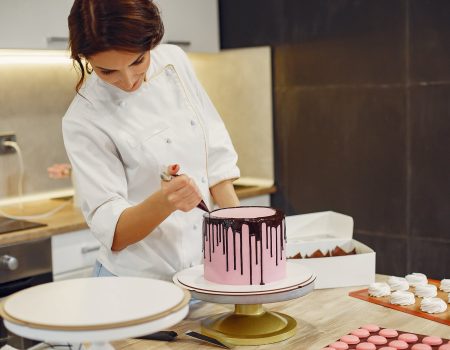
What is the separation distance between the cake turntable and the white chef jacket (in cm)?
17

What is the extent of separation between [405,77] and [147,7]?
1.46m

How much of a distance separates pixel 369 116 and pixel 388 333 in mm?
1563

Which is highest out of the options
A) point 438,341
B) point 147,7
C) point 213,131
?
point 147,7

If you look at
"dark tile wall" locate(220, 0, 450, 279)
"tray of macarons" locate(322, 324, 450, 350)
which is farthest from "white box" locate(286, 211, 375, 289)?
"dark tile wall" locate(220, 0, 450, 279)

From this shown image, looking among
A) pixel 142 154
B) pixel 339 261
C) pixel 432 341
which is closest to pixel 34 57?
pixel 142 154

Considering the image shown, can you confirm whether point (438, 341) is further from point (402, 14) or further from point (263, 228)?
point (402, 14)

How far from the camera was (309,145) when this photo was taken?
2.96 meters

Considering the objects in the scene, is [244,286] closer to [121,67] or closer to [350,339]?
[350,339]

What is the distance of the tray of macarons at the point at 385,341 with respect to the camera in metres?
1.23

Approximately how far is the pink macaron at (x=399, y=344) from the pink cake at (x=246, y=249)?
238 mm

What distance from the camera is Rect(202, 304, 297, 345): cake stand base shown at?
130 cm

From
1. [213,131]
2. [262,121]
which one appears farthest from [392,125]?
[213,131]

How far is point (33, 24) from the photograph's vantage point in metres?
2.52

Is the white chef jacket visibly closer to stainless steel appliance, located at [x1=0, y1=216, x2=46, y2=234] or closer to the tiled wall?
stainless steel appliance, located at [x1=0, y1=216, x2=46, y2=234]
